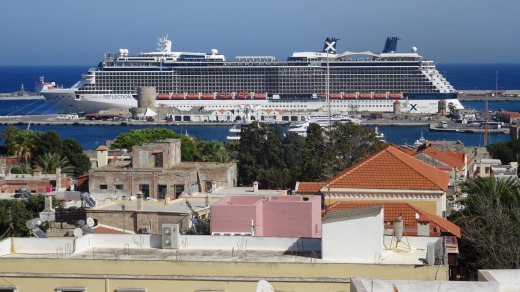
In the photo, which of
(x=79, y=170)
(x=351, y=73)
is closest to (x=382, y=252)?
(x=79, y=170)

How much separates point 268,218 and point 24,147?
34.1m

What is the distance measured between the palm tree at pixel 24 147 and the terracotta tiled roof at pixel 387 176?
28541mm

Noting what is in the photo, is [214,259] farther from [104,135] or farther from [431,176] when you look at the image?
[104,135]

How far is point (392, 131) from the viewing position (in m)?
126

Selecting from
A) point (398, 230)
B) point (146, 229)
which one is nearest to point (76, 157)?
point (146, 229)

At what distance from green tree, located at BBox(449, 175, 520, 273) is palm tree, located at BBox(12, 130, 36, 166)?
2850 cm

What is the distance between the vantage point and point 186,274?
12.1 meters

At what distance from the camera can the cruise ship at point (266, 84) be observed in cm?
15625

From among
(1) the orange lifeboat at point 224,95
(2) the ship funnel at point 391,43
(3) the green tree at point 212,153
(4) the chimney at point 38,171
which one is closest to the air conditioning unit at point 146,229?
(4) the chimney at point 38,171

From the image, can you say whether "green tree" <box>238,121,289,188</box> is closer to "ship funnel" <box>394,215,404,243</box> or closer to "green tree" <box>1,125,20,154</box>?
"green tree" <box>1,125,20,154</box>

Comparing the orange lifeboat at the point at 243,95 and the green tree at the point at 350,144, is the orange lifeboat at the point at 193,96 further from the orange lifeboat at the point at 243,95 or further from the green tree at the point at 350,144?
the green tree at the point at 350,144

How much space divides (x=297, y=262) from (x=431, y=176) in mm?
Answer: 12208

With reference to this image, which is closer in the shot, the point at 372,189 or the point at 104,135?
the point at 372,189

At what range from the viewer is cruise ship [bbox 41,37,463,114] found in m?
156
